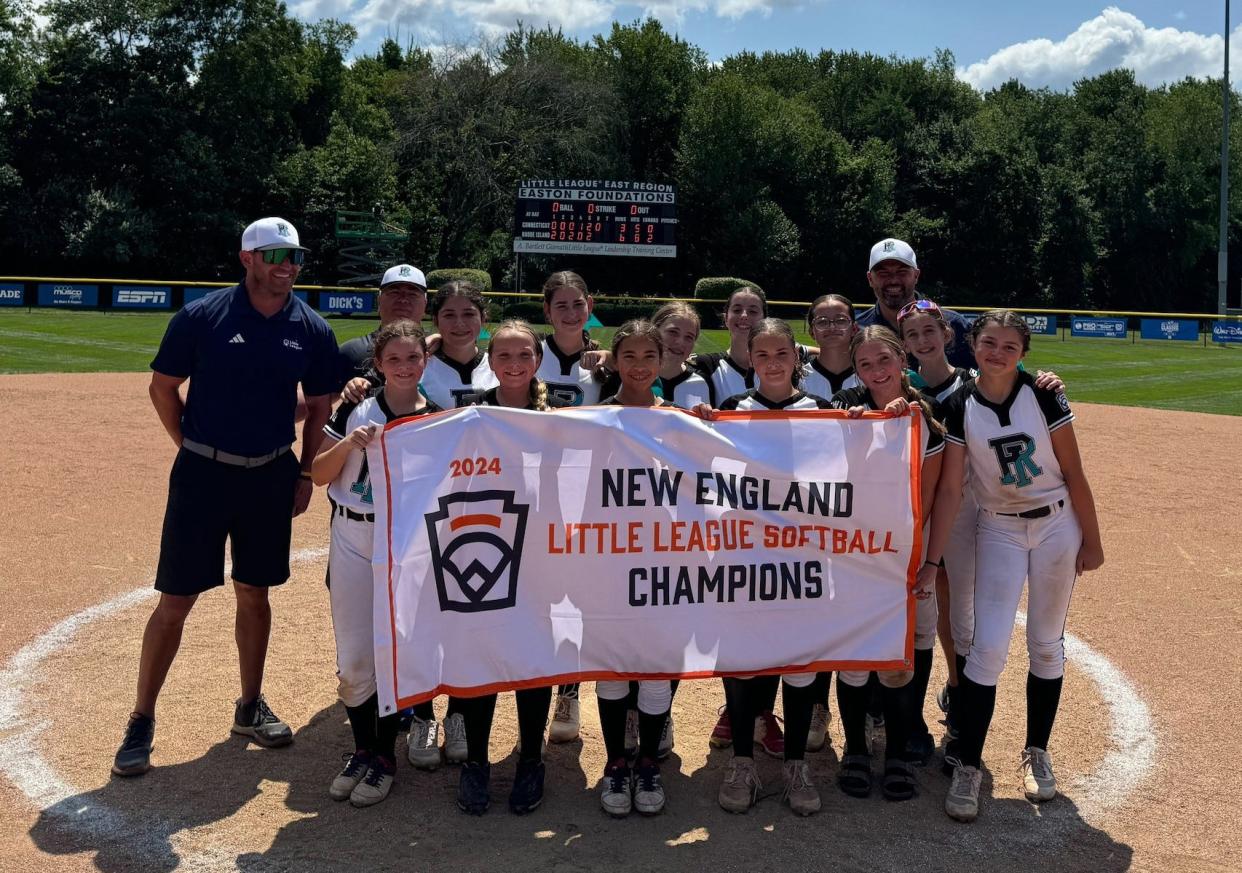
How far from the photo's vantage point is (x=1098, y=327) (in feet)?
112

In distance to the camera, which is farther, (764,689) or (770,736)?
(770,736)

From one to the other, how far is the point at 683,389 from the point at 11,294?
3089 cm

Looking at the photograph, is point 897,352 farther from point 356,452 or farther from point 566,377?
point 356,452

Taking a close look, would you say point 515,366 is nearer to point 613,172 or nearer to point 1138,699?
point 1138,699

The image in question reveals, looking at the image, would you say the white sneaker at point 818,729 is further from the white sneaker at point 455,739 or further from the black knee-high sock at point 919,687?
the white sneaker at point 455,739

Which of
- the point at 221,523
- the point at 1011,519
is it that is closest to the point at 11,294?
the point at 221,523

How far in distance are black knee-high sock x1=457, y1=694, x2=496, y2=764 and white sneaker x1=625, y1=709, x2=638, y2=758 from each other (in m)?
0.73

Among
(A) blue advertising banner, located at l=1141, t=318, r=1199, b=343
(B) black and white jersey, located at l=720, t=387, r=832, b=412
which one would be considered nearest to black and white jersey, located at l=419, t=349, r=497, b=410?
(B) black and white jersey, located at l=720, t=387, r=832, b=412

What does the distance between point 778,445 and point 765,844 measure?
64.1 inches

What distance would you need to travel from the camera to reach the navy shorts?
4.95m

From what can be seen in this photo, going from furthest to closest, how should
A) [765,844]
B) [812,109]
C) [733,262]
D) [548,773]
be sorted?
[812,109] < [733,262] < [548,773] < [765,844]

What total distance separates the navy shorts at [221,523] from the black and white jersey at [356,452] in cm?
50

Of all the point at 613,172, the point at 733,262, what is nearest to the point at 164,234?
the point at 613,172

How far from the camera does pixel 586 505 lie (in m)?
4.60
